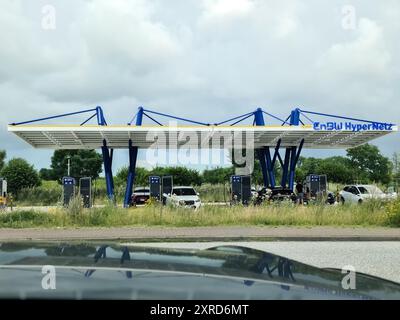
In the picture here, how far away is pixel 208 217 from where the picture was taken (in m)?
18.5

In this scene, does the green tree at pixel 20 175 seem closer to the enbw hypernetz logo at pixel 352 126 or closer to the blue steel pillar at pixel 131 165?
the blue steel pillar at pixel 131 165

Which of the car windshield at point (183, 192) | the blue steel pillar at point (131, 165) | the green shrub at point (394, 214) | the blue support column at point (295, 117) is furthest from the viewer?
the blue support column at point (295, 117)

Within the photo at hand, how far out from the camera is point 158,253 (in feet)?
13.7

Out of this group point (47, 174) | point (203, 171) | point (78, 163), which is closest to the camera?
point (203, 171)

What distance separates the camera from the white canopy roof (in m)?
34.9

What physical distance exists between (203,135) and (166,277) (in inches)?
1357

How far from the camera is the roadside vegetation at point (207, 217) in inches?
707

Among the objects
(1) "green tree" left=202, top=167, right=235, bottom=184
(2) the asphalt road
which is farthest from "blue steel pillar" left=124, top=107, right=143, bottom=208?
(1) "green tree" left=202, top=167, right=235, bottom=184

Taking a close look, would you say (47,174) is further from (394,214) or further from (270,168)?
(394,214)

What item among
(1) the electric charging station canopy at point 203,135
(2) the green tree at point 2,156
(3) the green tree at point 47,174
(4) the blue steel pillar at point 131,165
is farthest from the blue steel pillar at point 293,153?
(3) the green tree at point 47,174

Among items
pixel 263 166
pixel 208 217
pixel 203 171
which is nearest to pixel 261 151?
pixel 263 166

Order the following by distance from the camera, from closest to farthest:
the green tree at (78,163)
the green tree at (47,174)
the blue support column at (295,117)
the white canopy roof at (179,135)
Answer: the white canopy roof at (179,135), the blue support column at (295,117), the green tree at (78,163), the green tree at (47,174)

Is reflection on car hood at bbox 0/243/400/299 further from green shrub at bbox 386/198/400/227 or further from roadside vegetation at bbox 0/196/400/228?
green shrub at bbox 386/198/400/227

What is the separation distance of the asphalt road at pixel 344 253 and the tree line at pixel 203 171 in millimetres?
39835
